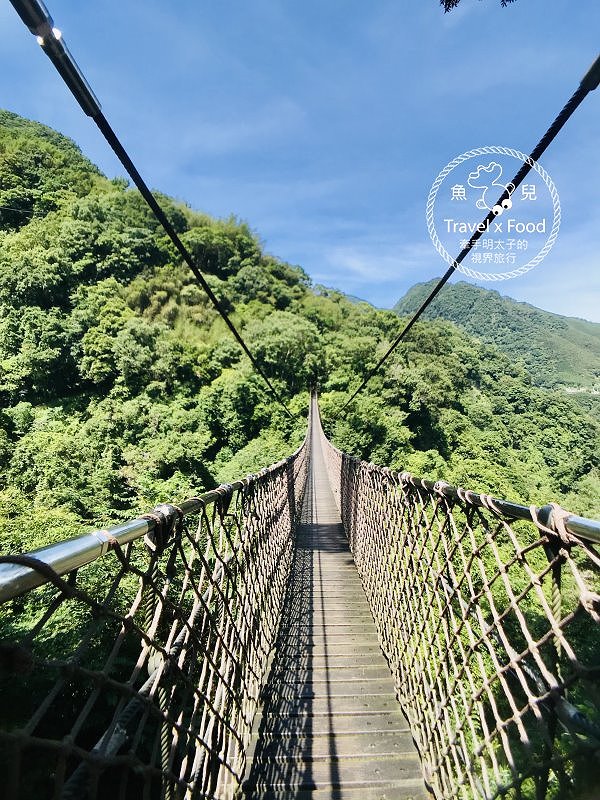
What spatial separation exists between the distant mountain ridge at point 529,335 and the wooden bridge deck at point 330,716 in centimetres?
5775

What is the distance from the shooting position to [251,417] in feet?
53.1

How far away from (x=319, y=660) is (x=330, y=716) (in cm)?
33

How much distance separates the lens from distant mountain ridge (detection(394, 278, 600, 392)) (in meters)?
58.2

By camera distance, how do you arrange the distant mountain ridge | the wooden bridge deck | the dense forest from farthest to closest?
the distant mountain ridge
the dense forest
the wooden bridge deck

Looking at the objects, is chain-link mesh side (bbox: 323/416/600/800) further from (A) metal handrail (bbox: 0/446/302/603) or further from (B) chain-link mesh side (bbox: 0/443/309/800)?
(A) metal handrail (bbox: 0/446/302/603)

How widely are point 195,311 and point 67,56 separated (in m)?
22.4

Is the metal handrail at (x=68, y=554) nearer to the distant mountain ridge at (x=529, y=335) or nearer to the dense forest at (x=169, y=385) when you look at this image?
the dense forest at (x=169, y=385)

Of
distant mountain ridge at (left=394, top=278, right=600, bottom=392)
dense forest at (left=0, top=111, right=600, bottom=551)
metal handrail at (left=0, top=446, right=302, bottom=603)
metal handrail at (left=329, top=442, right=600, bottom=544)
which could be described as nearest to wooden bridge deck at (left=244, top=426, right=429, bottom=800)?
metal handrail at (left=329, top=442, right=600, bottom=544)

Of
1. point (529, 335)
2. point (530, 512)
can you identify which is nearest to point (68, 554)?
point (530, 512)

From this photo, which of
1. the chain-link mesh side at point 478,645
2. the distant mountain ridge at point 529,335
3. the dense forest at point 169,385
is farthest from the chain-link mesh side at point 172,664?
Answer: the distant mountain ridge at point 529,335

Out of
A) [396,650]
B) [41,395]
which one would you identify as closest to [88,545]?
[396,650]

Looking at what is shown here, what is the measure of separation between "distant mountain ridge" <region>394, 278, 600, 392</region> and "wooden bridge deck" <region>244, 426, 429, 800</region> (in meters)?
57.8

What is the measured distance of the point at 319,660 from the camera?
1.81 meters

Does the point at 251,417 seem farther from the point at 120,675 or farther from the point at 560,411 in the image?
Answer: the point at 560,411
